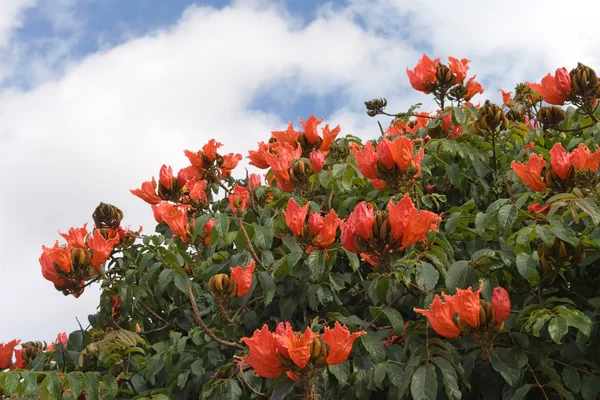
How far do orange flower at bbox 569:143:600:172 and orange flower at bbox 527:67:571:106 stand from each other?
60cm

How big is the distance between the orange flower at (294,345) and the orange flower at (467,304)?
42cm

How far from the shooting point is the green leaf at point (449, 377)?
2120 millimetres

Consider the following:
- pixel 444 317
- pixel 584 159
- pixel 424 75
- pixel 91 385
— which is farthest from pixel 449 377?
pixel 424 75

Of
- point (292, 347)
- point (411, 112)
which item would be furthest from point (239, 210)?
point (411, 112)

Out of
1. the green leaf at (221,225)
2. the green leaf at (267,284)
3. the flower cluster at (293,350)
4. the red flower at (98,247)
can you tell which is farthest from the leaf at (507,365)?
the red flower at (98,247)

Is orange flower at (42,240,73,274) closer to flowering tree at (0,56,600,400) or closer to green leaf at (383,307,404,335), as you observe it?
flowering tree at (0,56,600,400)

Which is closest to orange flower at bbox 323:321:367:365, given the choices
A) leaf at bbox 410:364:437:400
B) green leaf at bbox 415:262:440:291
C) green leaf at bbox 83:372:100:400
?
leaf at bbox 410:364:437:400

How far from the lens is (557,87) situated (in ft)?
10.0

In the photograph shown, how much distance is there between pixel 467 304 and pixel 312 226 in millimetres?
654

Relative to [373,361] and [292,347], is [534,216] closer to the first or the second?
[373,361]

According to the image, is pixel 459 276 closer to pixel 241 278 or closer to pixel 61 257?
pixel 241 278

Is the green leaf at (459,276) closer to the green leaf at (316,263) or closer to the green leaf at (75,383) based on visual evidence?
the green leaf at (316,263)

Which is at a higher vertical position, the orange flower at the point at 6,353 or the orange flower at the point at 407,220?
the orange flower at the point at 6,353

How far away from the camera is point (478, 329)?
214cm
